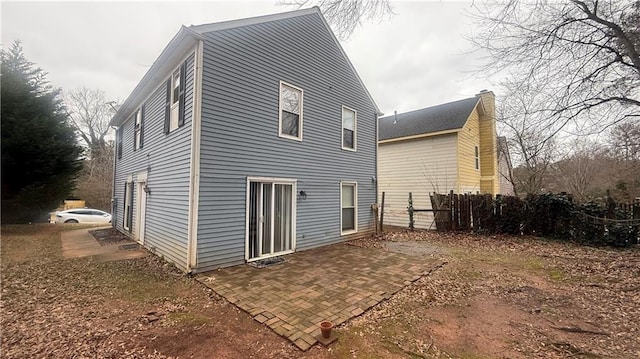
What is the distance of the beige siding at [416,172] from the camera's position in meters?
13.1

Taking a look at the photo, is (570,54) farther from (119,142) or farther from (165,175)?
(119,142)

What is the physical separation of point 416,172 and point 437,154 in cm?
132

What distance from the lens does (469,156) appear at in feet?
46.3

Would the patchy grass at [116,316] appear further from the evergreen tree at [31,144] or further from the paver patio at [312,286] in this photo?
the evergreen tree at [31,144]

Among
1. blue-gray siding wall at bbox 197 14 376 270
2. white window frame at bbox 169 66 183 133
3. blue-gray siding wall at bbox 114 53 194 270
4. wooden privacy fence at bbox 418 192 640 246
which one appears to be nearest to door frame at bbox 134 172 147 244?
blue-gray siding wall at bbox 114 53 194 270

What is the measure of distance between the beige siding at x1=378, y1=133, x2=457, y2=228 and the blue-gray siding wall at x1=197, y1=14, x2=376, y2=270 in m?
4.40

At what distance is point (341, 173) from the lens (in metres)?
9.25

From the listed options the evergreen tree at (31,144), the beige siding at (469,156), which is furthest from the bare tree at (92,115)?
the beige siding at (469,156)

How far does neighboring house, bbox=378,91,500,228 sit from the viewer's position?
13148 millimetres

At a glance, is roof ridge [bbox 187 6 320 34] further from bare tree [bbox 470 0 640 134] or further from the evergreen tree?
the evergreen tree

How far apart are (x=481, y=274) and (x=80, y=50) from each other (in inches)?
749

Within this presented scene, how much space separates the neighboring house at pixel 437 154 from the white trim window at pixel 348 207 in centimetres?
511

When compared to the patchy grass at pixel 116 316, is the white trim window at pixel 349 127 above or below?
above

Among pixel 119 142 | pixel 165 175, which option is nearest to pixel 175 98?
pixel 165 175
